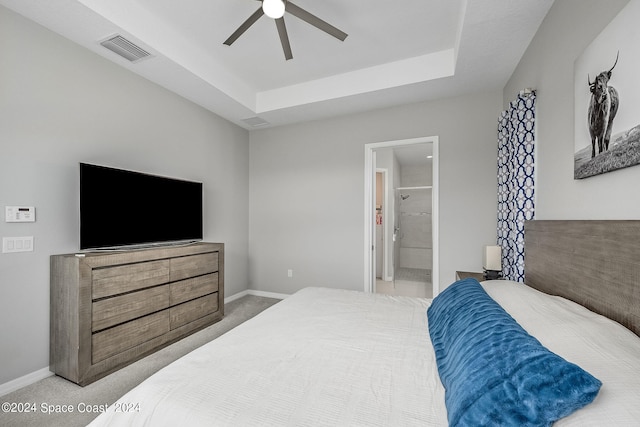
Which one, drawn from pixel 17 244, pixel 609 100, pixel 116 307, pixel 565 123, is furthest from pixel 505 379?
pixel 17 244

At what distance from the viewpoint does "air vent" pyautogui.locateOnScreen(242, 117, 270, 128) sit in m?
3.89

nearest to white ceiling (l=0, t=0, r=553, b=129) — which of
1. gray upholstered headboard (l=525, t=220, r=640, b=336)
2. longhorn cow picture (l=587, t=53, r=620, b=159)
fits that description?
longhorn cow picture (l=587, t=53, r=620, b=159)

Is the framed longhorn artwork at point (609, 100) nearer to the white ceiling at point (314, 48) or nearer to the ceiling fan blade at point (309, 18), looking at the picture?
the white ceiling at point (314, 48)

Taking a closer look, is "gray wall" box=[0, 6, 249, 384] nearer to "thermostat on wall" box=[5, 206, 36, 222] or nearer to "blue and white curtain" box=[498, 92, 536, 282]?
"thermostat on wall" box=[5, 206, 36, 222]

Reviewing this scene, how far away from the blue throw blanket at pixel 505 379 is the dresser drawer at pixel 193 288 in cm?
246

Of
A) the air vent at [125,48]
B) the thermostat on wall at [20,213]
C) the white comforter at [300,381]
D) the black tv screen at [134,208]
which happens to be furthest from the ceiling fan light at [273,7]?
the thermostat on wall at [20,213]

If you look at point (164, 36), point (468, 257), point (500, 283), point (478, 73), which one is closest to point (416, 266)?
point (468, 257)

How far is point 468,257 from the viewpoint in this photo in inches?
124

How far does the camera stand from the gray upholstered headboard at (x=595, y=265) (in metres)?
0.94

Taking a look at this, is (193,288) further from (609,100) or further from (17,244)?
(609,100)

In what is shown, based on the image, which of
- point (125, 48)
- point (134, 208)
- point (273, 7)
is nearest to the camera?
point (273, 7)

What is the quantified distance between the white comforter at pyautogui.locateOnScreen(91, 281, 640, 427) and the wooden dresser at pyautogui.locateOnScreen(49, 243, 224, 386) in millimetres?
1329

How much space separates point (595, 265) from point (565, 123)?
943mm

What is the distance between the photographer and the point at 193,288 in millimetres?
2883
